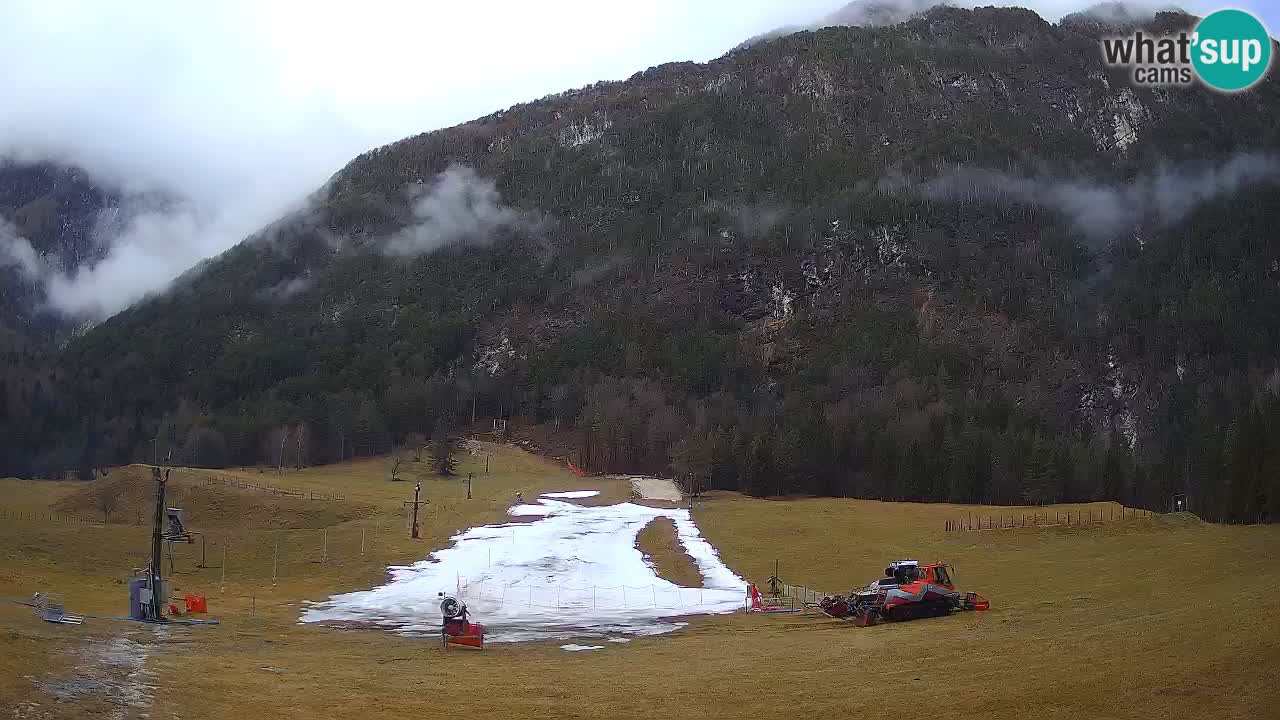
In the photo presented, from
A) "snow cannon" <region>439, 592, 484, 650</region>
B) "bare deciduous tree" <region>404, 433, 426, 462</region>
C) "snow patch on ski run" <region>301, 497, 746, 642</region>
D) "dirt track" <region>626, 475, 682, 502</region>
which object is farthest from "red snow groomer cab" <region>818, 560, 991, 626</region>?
"bare deciduous tree" <region>404, 433, 426, 462</region>

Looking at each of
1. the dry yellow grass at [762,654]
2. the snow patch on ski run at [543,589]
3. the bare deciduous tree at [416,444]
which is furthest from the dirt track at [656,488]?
the dry yellow grass at [762,654]

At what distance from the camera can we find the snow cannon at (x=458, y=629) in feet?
80.5

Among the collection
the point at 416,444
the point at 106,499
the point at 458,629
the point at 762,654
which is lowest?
the point at 458,629

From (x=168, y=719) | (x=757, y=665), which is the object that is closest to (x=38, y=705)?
(x=168, y=719)

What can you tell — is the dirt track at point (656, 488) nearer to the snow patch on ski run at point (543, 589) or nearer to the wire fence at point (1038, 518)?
the wire fence at point (1038, 518)

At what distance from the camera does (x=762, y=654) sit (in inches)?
859

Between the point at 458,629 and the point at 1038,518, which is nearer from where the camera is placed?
the point at 458,629

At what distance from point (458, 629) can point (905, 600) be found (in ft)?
42.1

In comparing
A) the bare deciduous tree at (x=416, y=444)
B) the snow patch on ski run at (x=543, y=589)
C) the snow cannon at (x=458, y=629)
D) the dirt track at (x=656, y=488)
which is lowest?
the snow patch on ski run at (x=543, y=589)

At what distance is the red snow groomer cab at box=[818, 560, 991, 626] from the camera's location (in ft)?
87.6

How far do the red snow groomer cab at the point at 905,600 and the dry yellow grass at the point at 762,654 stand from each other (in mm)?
753

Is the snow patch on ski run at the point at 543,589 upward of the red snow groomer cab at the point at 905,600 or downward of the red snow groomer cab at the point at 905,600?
downward

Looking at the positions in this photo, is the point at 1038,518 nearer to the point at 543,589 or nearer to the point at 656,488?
the point at 543,589

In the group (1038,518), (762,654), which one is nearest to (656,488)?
(1038,518)
